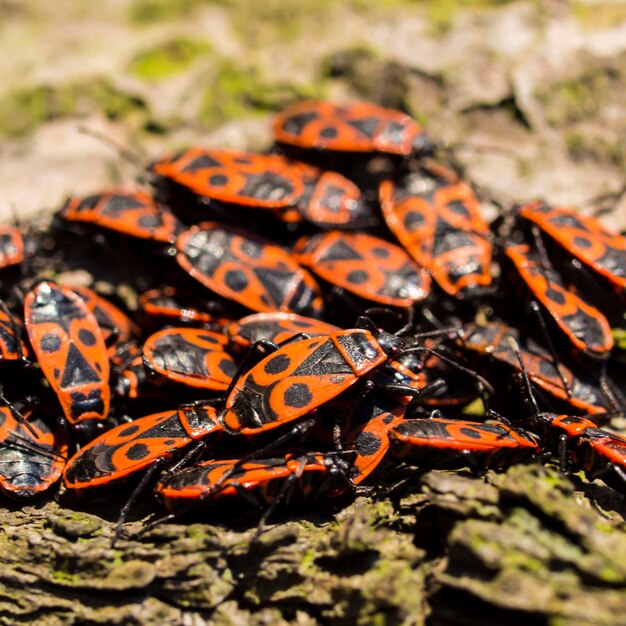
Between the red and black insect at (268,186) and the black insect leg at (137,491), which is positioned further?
the red and black insect at (268,186)

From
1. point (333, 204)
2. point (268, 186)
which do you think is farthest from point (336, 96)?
point (268, 186)

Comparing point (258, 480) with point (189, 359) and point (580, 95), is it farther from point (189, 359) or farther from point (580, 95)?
point (580, 95)

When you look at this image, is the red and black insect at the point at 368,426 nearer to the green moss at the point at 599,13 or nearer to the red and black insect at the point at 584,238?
the red and black insect at the point at 584,238

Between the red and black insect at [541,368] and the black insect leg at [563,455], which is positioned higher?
the red and black insect at [541,368]

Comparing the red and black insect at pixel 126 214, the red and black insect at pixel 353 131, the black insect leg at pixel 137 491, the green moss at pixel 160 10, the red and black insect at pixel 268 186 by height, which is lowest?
the black insect leg at pixel 137 491

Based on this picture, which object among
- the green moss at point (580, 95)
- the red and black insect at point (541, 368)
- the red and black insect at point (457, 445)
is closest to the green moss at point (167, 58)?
the green moss at point (580, 95)

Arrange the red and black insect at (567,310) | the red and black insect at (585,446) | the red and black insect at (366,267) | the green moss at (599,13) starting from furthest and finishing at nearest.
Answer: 1. the green moss at (599,13)
2. the red and black insect at (366,267)
3. the red and black insect at (567,310)
4. the red and black insect at (585,446)
